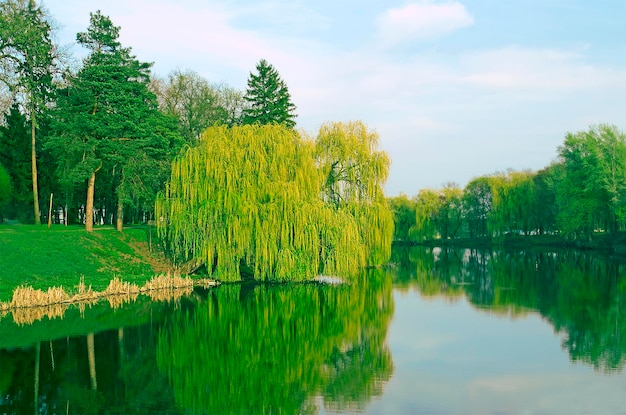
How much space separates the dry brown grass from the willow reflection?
3.41 meters

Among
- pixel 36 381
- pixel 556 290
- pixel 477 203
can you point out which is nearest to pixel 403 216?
pixel 477 203

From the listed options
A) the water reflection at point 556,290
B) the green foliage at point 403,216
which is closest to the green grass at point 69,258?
the water reflection at point 556,290

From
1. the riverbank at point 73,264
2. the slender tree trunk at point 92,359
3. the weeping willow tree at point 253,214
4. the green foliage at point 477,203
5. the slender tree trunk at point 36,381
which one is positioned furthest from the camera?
the green foliage at point 477,203

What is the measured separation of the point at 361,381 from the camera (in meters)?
14.2

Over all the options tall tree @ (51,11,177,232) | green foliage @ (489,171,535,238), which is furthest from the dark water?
green foliage @ (489,171,535,238)

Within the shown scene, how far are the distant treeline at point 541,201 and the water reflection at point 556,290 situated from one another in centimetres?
875

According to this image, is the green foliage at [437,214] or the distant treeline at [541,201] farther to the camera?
the green foliage at [437,214]

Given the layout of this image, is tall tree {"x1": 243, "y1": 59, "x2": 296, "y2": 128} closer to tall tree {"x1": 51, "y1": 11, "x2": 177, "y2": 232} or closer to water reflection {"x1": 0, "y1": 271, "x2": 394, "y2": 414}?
tall tree {"x1": 51, "y1": 11, "x2": 177, "y2": 232}

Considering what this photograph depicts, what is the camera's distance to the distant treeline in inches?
2232

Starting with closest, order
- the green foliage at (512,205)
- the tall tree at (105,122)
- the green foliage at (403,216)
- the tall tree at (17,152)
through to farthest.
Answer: the tall tree at (105,122)
the tall tree at (17,152)
the green foliage at (512,205)
the green foliage at (403,216)

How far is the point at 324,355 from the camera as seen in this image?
16703 mm

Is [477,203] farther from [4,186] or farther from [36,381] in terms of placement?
[36,381]

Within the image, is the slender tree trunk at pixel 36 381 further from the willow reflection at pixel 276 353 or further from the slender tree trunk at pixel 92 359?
the willow reflection at pixel 276 353

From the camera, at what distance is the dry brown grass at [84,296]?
22334mm
